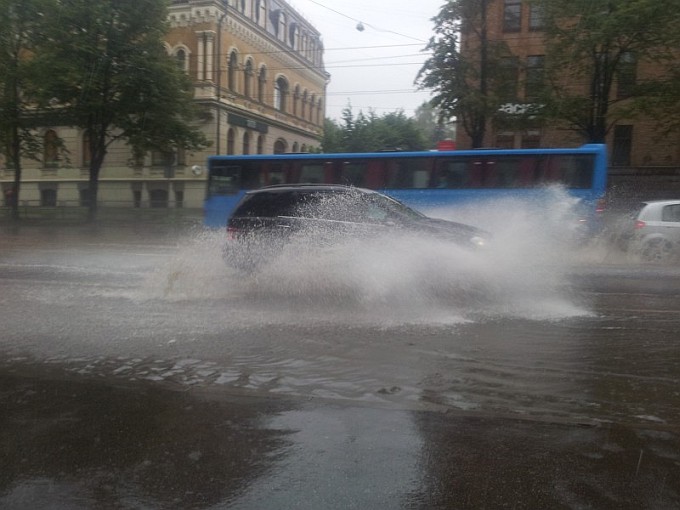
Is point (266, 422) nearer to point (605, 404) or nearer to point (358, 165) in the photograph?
point (605, 404)

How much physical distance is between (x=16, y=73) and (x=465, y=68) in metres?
19.6

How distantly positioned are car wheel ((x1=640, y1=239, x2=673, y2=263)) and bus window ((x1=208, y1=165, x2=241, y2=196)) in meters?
12.8

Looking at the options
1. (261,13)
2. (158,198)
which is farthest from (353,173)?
(261,13)

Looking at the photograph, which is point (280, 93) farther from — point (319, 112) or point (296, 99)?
point (319, 112)

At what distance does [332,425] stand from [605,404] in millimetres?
2089

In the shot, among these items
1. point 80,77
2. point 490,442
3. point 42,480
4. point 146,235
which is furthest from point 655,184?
point 42,480

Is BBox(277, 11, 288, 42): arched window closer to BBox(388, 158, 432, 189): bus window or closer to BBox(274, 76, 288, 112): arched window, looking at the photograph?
BBox(274, 76, 288, 112): arched window

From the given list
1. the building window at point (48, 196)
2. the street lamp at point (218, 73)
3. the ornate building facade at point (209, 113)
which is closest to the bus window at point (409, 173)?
the ornate building facade at point (209, 113)

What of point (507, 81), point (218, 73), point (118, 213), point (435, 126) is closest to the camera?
point (507, 81)

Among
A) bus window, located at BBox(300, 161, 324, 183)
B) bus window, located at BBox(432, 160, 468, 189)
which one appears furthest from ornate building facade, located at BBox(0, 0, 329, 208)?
bus window, located at BBox(432, 160, 468, 189)

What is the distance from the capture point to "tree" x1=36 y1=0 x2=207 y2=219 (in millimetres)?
24766

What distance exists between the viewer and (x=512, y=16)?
1193 inches

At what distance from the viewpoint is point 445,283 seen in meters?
8.54

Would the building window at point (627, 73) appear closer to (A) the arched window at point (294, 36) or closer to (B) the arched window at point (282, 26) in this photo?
(B) the arched window at point (282, 26)
